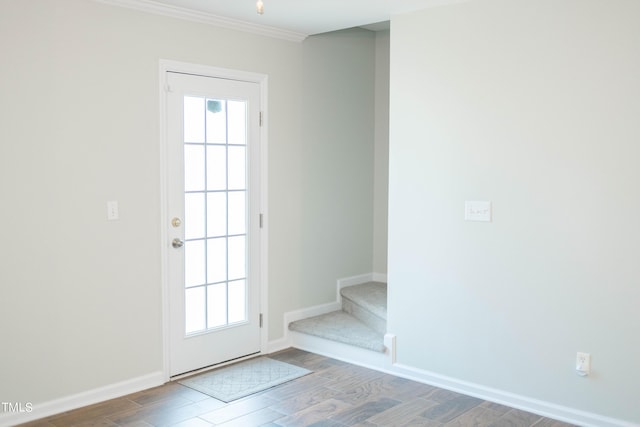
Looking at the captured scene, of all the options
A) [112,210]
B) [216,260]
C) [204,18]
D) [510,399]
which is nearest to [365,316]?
[216,260]

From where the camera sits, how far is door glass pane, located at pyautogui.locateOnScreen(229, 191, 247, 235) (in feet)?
14.2

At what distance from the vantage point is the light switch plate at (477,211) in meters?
3.64

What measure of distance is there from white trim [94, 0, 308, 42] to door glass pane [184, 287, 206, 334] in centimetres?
183

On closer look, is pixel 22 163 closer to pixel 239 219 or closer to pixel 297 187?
pixel 239 219

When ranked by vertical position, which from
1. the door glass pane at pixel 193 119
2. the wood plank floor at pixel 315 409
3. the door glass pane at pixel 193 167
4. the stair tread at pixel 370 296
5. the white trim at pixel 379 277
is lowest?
the wood plank floor at pixel 315 409

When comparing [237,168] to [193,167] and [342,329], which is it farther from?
[342,329]

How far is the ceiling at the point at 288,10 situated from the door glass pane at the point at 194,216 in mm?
1202

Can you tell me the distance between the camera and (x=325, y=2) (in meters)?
3.70

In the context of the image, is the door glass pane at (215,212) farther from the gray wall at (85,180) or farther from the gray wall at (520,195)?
the gray wall at (520,195)

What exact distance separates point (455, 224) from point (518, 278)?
52 centimetres

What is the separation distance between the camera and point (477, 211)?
368 centimetres

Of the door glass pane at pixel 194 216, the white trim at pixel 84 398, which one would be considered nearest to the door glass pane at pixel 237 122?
the door glass pane at pixel 194 216

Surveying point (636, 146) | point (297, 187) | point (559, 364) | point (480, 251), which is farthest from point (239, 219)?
point (636, 146)

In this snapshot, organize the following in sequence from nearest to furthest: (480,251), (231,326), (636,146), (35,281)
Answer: (636,146)
(35,281)
(480,251)
(231,326)
